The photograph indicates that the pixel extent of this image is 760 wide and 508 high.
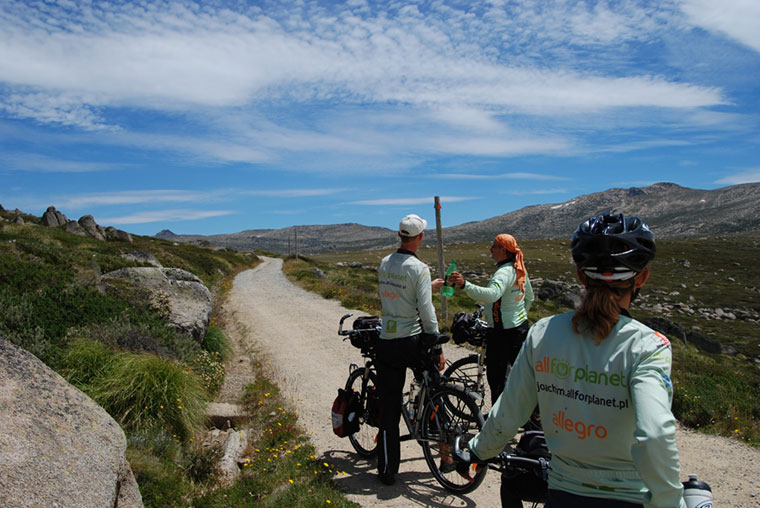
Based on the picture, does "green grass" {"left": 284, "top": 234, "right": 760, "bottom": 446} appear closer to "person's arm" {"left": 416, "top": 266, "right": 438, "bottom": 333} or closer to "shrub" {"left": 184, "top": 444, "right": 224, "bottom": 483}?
"person's arm" {"left": 416, "top": 266, "right": 438, "bottom": 333}

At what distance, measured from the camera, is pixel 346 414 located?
5.67 meters

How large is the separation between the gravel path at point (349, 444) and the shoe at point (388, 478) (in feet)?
0.21

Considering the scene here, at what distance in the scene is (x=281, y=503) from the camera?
190 inches

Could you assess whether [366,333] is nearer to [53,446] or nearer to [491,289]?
[491,289]

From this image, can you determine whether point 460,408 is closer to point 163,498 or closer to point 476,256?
point 163,498

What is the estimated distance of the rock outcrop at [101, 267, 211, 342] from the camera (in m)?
10.9

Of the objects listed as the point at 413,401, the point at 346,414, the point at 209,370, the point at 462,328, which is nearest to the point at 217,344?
the point at 209,370

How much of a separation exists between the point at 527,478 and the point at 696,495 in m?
0.74

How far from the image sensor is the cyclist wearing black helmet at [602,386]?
1.80 metres

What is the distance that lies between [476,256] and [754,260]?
5433cm

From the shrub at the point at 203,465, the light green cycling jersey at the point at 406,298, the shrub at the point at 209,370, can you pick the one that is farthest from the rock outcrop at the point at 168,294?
the light green cycling jersey at the point at 406,298

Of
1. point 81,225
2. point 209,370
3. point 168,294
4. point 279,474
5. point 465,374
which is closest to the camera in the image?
point 279,474

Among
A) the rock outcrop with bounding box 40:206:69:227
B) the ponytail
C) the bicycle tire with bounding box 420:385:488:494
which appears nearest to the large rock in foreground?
the bicycle tire with bounding box 420:385:488:494

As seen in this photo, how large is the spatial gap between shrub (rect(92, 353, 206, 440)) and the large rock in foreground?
6.80ft
